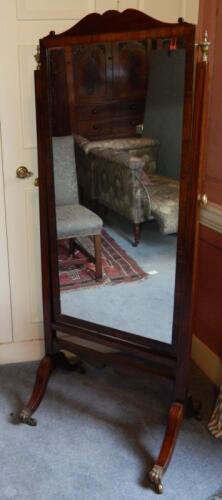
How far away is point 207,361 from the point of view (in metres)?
2.13

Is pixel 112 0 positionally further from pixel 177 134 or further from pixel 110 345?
pixel 110 345

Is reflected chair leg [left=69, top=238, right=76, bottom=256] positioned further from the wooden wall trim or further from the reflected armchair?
the wooden wall trim

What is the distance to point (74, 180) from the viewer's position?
1668mm

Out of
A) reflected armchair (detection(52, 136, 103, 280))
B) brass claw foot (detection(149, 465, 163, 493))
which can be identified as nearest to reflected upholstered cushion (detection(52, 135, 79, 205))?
reflected armchair (detection(52, 136, 103, 280))

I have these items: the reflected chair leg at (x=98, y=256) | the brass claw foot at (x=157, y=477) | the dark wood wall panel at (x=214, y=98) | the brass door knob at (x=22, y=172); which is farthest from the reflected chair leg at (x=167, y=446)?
the brass door knob at (x=22, y=172)

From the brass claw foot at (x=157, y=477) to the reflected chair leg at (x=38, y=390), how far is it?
1.71 ft

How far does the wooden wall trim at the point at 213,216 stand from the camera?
188 cm

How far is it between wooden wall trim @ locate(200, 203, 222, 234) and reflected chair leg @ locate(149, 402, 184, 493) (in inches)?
28.2

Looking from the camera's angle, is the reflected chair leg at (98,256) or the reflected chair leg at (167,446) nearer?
the reflected chair leg at (167,446)

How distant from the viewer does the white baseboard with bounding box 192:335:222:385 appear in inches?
80.5

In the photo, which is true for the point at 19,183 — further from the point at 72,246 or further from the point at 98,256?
the point at 98,256

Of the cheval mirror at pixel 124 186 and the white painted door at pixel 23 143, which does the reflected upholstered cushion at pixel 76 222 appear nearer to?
the cheval mirror at pixel 124 186

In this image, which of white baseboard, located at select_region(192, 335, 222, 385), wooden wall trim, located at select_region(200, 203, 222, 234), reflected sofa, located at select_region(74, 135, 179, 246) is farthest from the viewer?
white baseboard, located at select_region(192, 335, 222, 385)

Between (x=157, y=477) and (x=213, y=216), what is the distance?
3.26 feet
